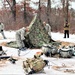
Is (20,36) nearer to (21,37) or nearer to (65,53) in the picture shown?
(21,37)

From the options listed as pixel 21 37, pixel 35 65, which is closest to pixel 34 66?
pixel 35 65

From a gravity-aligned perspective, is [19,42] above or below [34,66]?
below

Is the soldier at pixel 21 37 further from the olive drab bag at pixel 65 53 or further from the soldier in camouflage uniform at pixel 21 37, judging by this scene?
the olive drab bag at pixel 65 53

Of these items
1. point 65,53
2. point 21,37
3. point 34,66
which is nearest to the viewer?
point 34,66

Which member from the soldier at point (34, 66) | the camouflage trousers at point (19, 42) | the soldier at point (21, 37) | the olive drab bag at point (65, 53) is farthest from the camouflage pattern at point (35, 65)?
the camouflage trousers at point (19, 42)

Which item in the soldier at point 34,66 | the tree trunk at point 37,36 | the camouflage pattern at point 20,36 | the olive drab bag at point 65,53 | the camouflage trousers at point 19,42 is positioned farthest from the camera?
the tree trunk at point 37,36

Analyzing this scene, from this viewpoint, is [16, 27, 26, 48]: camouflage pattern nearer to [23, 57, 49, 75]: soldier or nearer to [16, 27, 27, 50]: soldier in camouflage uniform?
[16, 27, 27, 50]: soldier in camouflage uniform

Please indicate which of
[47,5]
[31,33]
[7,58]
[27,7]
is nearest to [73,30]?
[47,5]

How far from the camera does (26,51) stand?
15.6 m

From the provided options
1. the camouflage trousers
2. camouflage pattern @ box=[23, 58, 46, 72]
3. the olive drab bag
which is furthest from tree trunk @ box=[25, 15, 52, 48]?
camouflage pattern @ box=[23, 58, 46, 72]

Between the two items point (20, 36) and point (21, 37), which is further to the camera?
point (20, 36)

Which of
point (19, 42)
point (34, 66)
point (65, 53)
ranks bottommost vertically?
point (65, 53)

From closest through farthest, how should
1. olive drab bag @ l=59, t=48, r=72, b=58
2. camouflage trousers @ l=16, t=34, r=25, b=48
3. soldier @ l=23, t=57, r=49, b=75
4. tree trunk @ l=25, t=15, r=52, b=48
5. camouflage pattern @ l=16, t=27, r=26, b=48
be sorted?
soldier @ l=23, t=57, r=49, b=75 → olive drab bag @ l=59, t=48, r=72, b=58 → camouflage pattern @ l=16, t=27, r=26, b=48 → camouflage trousers @ l=16, t=34, r=25, b=48 → tree trunk @ l=25, t=15, r=52, b=48

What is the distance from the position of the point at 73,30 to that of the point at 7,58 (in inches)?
676
